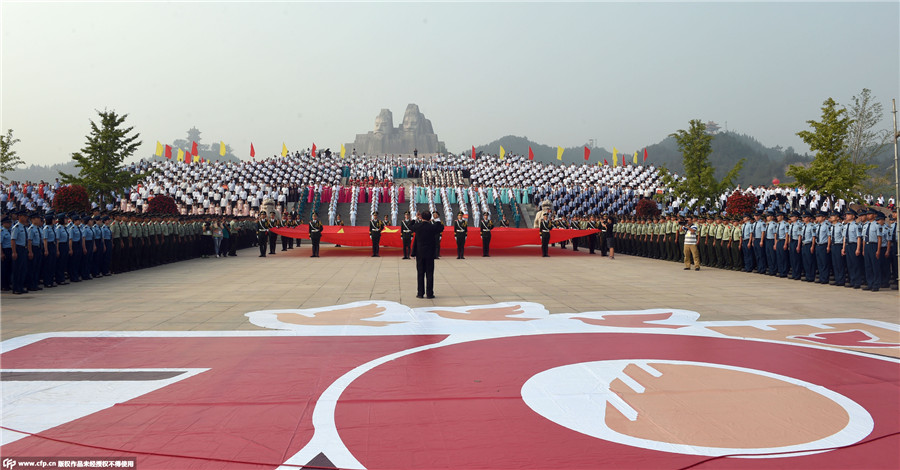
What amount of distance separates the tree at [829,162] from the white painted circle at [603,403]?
2304 centimetres

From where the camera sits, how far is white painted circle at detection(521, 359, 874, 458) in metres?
3.49

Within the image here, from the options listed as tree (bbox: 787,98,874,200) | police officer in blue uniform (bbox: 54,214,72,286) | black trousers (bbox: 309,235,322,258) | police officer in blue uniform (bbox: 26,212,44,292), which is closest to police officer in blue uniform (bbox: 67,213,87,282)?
police officer in blue uniform (bbox: 54,214,72,286)

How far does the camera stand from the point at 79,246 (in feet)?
41.6

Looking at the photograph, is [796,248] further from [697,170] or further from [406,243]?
[697,170]

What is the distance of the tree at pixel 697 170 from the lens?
95.0ft

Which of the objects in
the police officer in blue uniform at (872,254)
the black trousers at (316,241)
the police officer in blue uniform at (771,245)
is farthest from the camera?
the black trousers at (316,241)

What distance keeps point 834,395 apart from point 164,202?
34107 mm

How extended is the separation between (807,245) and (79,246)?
1640 cm

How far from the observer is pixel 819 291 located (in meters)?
10.8

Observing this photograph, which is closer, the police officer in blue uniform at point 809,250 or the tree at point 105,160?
the police officer in blue uniform at point 809,250

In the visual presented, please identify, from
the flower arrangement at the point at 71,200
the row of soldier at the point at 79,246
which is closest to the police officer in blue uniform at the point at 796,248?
the row of soldier at the point at 79,246

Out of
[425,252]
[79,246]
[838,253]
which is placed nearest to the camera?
Result: [425,252]

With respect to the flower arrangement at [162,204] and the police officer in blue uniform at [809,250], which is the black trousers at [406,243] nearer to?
the police officer in blue uniform at [809,250]

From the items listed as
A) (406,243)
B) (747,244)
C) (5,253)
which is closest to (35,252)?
(5,253)
